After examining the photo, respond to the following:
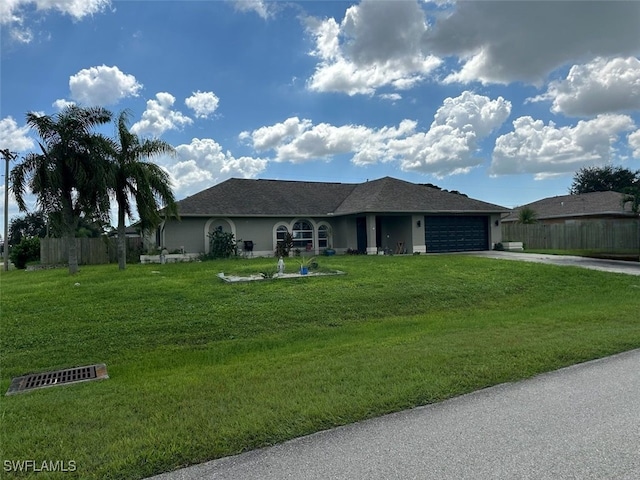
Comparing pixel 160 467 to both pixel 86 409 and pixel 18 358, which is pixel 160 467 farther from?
pixel 18 358

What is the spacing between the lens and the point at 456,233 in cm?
2622

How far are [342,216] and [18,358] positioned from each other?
784 inches

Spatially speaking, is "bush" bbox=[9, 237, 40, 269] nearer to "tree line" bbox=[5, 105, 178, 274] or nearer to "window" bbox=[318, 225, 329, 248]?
"tree line" bbox=[5, 105, 178, 274]

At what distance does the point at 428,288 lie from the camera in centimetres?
1199

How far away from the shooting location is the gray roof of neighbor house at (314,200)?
915 inches

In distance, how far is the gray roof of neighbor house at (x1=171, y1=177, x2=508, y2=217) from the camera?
76.2 feet

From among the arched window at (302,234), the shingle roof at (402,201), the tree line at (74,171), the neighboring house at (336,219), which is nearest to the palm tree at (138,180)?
the tree line at (74,171)

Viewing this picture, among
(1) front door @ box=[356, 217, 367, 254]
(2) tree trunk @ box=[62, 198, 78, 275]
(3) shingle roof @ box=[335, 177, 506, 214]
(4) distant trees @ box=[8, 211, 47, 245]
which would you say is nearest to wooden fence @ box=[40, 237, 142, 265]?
(2) tree trunk @ box=[62, 198, 78, 275]

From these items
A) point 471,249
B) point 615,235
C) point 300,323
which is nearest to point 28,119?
point 300,323

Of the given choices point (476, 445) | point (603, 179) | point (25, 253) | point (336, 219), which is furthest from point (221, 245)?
point (603, 179)

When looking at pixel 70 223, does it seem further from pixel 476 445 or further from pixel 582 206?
pixel 582 206

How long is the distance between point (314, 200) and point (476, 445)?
24.0m

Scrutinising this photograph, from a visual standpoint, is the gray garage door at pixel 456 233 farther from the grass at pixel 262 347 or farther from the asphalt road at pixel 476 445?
the asphalt road at pixel 476 445

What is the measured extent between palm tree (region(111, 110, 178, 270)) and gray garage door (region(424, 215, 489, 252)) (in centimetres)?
1531
